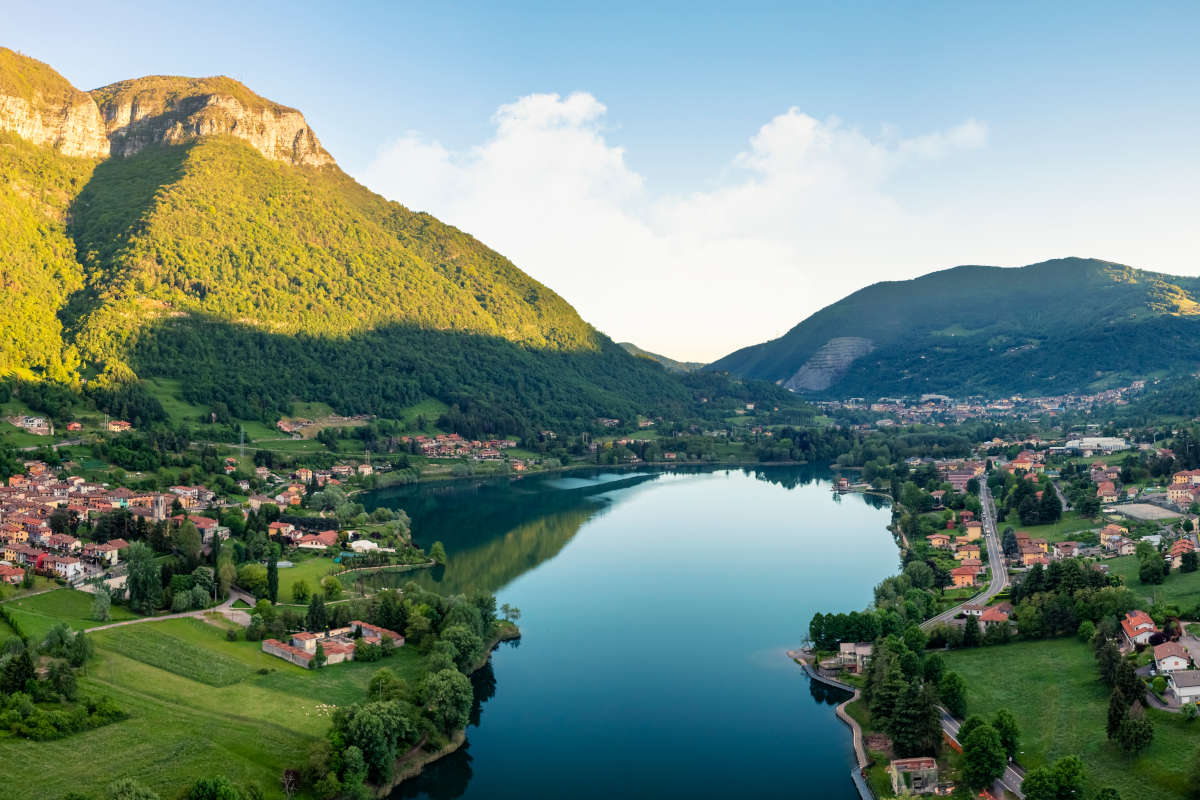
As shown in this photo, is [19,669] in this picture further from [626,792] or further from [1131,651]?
[1131,651]

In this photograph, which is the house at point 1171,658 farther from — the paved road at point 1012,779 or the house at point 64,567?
the house at point 64,567

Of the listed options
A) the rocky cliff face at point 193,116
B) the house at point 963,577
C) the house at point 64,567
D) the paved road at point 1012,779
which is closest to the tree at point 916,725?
the paved road at point 1012,779

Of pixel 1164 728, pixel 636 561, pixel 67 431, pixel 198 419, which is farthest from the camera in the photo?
pixel 198 419

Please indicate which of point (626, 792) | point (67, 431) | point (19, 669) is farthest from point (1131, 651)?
point (67, 431)

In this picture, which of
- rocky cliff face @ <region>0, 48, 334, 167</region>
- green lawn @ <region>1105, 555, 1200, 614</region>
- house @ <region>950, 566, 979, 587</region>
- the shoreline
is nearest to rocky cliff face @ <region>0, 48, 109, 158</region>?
rocky cliff face @ <region>0, 48, 334, 167</region>

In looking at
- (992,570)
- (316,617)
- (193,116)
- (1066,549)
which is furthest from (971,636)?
(193,116)

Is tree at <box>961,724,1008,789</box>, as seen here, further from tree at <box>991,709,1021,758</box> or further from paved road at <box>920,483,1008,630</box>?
paved road at <box>920,483,1008,630</box>
